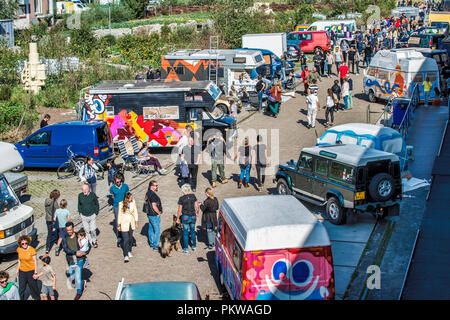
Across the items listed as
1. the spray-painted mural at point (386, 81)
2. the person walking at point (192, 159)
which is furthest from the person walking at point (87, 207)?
the spray-painted mural at point (386, 81)

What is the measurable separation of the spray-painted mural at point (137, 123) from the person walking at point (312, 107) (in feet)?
18.0

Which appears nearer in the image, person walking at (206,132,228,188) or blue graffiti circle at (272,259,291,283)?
blue graffiti circle at (272,259,291,283)

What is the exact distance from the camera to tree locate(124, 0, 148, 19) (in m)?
84.8

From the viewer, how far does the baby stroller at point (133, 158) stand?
21.4m

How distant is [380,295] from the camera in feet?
40.9

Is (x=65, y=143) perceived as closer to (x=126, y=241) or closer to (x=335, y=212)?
(x=126, y=241)

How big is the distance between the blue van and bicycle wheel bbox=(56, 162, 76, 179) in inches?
9.3

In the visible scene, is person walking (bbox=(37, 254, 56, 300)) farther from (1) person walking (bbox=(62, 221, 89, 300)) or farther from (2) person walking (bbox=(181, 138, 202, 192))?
(2) person walking (bbox=(181, 138, 202, 192))

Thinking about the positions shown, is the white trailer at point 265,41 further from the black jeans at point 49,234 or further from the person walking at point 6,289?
the person walking at point 6,289

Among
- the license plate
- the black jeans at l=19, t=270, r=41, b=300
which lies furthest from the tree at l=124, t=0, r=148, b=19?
the black jeans at l=19, t=270, r=41, b=300

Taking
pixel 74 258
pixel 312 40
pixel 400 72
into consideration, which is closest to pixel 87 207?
pixel 74 258

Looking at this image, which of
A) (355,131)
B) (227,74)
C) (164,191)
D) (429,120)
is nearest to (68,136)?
(164,191)

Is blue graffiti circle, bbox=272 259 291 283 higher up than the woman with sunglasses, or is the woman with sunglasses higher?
blue graffiti circle, bbox=272 259 291 283

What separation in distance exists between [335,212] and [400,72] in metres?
14.2
